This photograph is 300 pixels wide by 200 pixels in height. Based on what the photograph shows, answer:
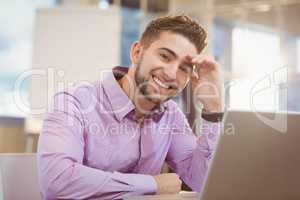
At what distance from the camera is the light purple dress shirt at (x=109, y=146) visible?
121 centimetres

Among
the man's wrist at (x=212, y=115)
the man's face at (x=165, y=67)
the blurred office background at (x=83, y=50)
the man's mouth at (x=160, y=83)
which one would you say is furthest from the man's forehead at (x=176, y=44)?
the blurred office background at (x=83, y=50)

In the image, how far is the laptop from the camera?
876 mm

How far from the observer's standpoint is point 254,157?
91cm

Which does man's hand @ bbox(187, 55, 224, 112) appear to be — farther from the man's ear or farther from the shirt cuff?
the shirt cuff

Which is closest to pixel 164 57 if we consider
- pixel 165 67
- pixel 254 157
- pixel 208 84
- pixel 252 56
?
pixel 165 67

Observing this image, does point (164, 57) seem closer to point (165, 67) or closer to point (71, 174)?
point (165, 67)

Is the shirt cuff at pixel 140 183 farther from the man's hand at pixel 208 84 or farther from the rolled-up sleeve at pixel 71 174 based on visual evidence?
the man's hand at pixel 208 84

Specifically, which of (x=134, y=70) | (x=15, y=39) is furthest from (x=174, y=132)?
(x=15, y=39)

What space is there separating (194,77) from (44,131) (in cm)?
60

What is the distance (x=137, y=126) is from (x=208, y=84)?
0.31m

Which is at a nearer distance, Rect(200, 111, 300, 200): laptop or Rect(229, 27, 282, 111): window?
Rect(200, 111, 300, 200): laptop

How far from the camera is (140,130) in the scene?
4.82 ft

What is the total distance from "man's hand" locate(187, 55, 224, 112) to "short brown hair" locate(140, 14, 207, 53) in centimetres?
6

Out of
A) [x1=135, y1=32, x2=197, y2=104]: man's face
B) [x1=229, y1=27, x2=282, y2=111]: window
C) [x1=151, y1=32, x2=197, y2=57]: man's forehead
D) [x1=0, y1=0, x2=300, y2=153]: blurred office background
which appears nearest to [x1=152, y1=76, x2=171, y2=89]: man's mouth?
[x1=135, y1=32, x2=197, y2=104]: man's face
